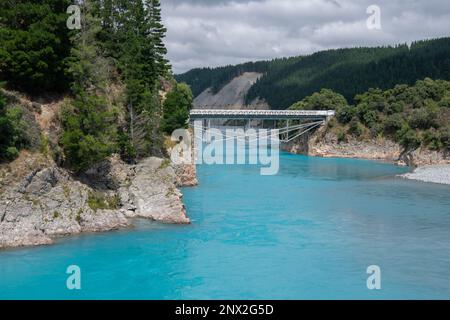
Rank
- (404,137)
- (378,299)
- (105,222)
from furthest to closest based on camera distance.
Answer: (404,137) < (105,222) < (378,299)

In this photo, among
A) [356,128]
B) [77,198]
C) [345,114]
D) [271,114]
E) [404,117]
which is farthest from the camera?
[271,114]

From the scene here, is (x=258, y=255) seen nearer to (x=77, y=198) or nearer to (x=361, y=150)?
(x=77, y=198)

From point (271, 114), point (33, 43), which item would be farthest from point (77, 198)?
point (271, 114)

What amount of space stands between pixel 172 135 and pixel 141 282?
36.2 m

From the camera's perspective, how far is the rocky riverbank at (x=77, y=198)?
33.4 m

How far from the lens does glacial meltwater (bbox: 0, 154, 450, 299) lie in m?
27.2

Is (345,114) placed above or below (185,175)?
above

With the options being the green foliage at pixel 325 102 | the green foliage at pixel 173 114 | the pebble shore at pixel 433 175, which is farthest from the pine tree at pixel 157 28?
the green foliage at pixel 325 102

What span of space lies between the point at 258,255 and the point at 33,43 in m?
22.1

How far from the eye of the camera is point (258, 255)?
33.7 m

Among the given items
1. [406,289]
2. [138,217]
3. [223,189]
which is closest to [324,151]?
[223,189]

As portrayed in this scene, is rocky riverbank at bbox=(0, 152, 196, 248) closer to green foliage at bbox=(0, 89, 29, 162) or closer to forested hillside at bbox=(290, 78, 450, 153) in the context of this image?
green foliage at bbox=(0, 89, 29, 162)

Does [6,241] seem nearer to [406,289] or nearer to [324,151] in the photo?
[406,289]

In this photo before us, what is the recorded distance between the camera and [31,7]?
3975 cm
